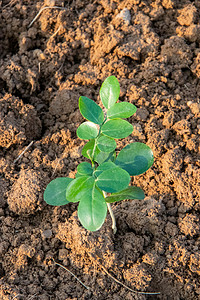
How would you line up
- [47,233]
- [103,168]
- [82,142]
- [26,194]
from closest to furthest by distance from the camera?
[103,168] → [47,233] → [26,194] → [82,142]

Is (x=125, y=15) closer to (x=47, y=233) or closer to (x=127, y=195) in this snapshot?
(x=127, y=195)

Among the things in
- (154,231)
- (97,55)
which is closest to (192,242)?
(154,231)

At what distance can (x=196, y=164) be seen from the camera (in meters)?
2.17

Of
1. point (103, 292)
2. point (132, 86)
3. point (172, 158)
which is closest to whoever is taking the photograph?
point (103, 292)

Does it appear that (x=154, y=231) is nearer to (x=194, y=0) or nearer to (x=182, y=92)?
(x=182, y=92)

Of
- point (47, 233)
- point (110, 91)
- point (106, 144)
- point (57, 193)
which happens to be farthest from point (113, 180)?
point (47, 233)

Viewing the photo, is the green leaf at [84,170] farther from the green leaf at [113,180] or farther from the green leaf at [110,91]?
the green leaf at [110,91]

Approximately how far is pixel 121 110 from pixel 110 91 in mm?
119

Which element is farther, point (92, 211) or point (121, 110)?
point (121, 110)

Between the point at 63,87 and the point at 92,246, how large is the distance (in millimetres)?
1264

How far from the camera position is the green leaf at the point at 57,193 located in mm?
1651

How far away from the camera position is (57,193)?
1673 mm

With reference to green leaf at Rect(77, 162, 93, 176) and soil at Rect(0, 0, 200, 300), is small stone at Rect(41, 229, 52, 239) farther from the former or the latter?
green leaf at Rect(77, 162, 93, 176)

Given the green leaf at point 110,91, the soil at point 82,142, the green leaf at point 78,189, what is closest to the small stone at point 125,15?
the soil at point 82,142
